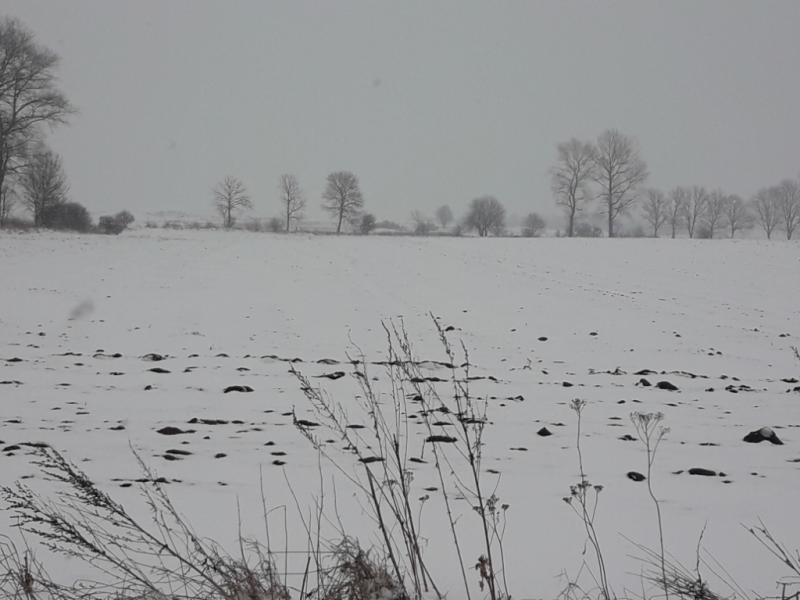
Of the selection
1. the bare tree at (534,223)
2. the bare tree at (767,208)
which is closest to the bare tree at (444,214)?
the bare tree at (534,223)

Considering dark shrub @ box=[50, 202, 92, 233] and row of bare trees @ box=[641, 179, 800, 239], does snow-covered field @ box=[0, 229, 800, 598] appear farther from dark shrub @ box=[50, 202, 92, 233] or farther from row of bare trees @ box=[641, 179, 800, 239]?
row of bare trees @ box=[641, 179, 800, 239]

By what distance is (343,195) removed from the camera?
2099 inches

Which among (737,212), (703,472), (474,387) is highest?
(737,212)

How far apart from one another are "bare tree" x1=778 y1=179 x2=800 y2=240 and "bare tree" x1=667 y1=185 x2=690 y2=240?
9.49 meters

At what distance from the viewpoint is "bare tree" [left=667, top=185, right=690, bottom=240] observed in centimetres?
5644

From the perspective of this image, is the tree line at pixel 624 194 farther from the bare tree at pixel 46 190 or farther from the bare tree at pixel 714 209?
the bare tree at pixel 46 190

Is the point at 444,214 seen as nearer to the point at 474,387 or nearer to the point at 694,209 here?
the point at 694,209

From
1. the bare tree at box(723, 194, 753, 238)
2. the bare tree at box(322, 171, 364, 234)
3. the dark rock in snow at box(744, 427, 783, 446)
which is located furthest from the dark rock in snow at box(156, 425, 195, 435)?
the bare tree at box(723, 194, 753, 238)

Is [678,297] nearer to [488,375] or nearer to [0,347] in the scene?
[488,375]

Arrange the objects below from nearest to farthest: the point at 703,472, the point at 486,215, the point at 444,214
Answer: the point at 703,472, the point at 486,215, the point at 444,214

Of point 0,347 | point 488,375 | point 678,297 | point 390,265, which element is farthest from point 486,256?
point 0,347

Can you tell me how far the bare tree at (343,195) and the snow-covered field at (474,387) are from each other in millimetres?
36114

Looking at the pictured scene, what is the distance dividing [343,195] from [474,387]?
49213 mm

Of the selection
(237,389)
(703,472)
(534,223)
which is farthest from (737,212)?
(237,389)
